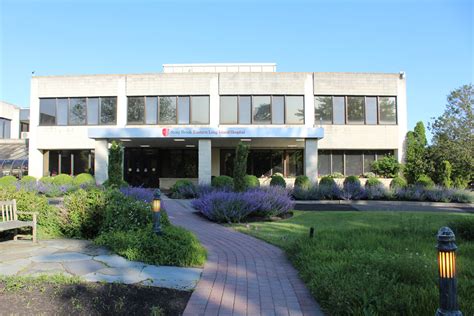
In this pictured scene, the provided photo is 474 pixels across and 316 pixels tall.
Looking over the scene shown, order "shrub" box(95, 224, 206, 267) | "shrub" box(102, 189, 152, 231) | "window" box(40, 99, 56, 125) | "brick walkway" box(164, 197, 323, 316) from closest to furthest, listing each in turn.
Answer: "brick walkway" box(164, 197, 323, 316), "shrub" box(95, 224, 206, 267), "shrub" box(102, 189, 152, 231), "window" box(40, 99, 56, 125)

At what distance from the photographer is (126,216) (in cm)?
795

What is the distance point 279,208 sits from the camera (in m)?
13.1

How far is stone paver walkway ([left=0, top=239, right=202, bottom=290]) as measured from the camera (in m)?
5.23

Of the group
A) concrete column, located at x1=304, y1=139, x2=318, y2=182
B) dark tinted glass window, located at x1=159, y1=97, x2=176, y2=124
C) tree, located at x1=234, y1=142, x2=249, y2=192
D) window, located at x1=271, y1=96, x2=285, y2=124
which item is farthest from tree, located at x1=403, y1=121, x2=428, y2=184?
dark tinted glass window, located at x1=159, y1=97, x2=176, y2=124

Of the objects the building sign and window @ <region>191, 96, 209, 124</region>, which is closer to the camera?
the building sign

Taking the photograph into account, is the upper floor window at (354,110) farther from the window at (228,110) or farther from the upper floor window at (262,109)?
the window at (228,110)

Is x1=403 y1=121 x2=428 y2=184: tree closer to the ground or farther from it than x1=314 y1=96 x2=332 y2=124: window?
closer to the ground

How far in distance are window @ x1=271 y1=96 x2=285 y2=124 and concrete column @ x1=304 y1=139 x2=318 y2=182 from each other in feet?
15.6

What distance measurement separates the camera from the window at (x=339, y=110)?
90.3ft

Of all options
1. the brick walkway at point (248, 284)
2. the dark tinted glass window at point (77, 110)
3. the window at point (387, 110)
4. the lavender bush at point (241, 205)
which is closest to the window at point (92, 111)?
the dark tinted glass window at point (77, 110)

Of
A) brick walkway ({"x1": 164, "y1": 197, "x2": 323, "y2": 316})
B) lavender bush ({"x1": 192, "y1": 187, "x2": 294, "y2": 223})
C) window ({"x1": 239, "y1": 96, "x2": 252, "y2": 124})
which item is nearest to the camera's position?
brick walkway ({"x1": 164, "y1": 197, "x2": 323, "y2": 316})

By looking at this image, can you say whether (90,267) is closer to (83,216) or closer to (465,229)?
(83,216)

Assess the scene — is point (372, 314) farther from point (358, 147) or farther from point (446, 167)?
point (358, 147)

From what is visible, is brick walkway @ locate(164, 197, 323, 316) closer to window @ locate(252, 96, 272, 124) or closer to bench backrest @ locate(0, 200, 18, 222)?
bench backrest @ locate(0, 200, 18, 222)
